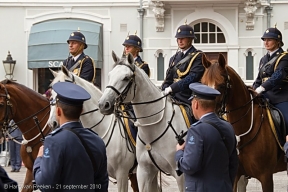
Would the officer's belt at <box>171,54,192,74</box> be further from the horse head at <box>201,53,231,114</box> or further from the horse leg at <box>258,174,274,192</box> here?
the horse leg at <box>258,174,274,192</box>

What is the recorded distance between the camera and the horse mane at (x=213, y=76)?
23.9 ft

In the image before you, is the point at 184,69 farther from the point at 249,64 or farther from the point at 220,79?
the point at 249,64

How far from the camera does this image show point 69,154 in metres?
4.68

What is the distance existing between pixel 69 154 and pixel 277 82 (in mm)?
4958

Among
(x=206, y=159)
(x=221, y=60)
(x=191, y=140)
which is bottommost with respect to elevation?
(x=206, y=159)

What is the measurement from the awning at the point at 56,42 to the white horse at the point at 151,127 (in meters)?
13.7

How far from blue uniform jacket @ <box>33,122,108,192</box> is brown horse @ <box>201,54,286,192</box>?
12.7ft

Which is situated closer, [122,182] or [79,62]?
[122,182]

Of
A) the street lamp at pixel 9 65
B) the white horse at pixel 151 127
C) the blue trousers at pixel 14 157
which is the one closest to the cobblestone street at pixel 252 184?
the blue trousers at pixel 14 157

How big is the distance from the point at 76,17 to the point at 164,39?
329cm

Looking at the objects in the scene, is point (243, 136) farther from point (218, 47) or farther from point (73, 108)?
point (218, 47)

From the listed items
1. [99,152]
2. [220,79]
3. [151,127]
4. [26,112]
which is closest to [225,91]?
[220,79]

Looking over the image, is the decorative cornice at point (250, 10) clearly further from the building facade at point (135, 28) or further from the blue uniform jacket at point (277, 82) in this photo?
the blue uniform jacket at point (277, 82)

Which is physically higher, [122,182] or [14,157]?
[122,182]
